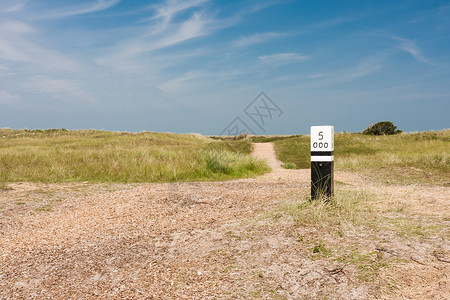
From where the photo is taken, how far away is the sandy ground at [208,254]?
3.04 metres

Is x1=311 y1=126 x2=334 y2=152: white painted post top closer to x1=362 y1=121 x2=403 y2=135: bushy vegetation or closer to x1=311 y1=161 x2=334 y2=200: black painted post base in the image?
x1=311 y1=161 x2=334 y2=200: black painted post base

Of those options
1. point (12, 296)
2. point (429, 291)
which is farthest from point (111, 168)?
point (429, 291)

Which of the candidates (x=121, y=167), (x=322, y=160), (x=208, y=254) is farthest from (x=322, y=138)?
(x=121, y=167)

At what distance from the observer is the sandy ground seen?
304 cm

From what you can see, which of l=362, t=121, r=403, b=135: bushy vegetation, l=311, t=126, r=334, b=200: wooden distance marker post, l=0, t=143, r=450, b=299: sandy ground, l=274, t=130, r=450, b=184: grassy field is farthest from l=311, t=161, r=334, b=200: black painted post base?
l=362, t=121, r=403, b=135: bushy vegetation

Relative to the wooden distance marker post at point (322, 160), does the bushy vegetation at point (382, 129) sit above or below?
above

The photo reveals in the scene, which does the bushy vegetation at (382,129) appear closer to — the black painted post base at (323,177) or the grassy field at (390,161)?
the grassy field at (390,161)

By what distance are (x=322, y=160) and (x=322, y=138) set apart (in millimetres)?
302

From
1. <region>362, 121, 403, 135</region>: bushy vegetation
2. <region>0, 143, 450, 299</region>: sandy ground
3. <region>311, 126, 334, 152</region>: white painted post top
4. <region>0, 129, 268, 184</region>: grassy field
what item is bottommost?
<region>0, 143, 450, 299</region>: sandy ground

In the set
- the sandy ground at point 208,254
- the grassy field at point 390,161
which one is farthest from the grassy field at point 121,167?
the sandy ground at point 208,254

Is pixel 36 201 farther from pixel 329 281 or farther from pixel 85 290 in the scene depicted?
pixel 329 281

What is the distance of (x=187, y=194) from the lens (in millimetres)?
7211

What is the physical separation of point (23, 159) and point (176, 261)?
37.3 ft

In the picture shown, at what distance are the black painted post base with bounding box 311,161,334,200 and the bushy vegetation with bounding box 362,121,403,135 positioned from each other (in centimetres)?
3212
